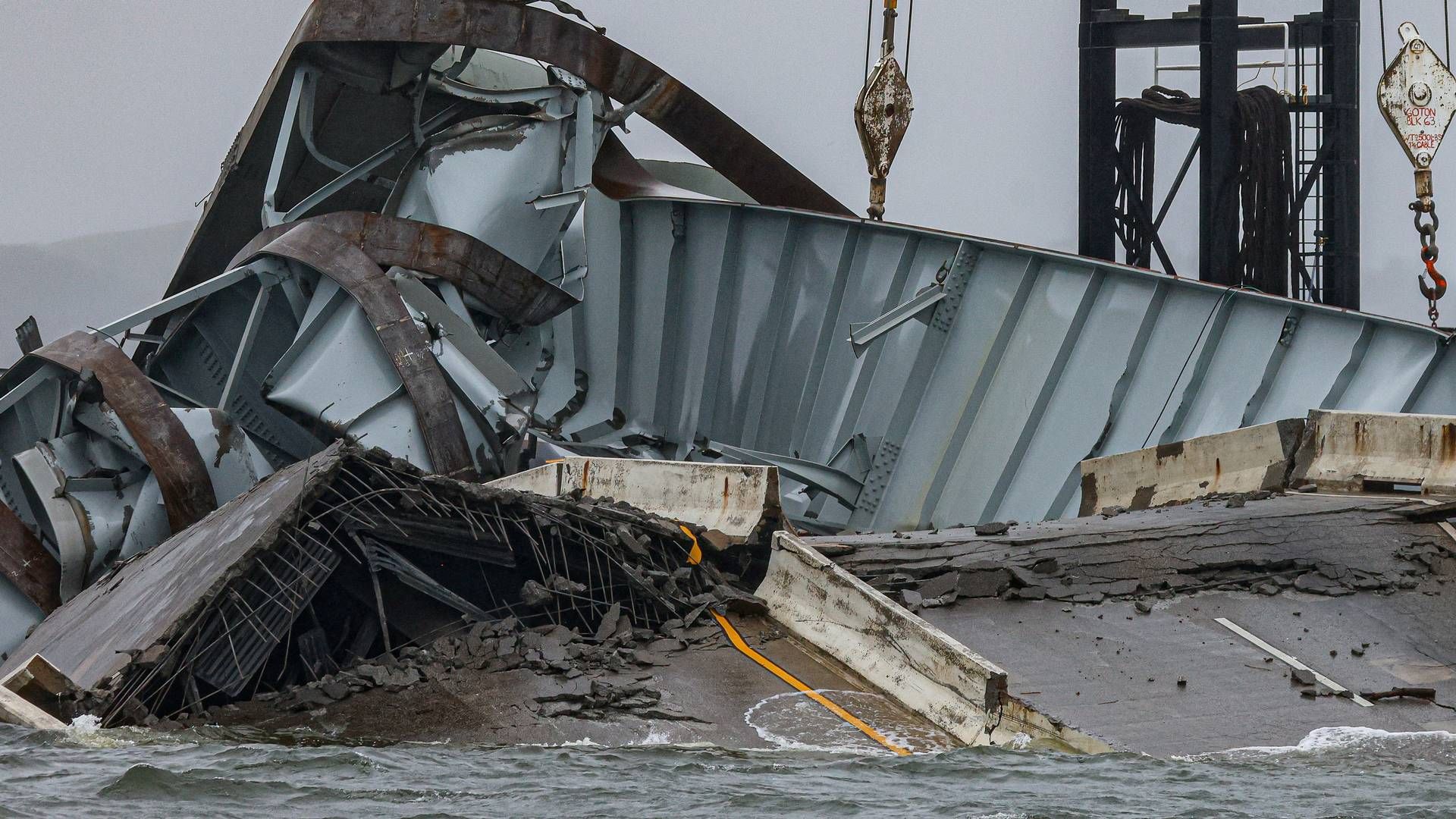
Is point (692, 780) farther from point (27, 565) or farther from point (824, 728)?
point (27, 565)

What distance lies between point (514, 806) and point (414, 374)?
734 centimetres

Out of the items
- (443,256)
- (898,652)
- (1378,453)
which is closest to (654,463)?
(898,652)

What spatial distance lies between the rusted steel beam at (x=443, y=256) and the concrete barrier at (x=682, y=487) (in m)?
2.73

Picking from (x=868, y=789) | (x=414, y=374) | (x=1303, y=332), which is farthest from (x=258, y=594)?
(x=1303, y=332)

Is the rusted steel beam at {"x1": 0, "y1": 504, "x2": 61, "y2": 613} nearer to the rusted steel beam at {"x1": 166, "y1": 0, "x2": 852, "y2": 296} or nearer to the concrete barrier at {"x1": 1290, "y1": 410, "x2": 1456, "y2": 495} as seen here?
the rusted steel beam at {"x1": 166, "y1": 0, "x2": 852, "y2": 296}

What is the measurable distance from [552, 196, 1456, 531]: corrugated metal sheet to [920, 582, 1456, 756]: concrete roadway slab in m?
3.52

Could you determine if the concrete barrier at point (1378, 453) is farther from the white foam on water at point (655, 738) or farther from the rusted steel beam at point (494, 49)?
the rusted steel beam at point (494, 49)

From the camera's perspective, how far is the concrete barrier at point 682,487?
31.9 feet

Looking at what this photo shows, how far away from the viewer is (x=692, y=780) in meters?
6.56

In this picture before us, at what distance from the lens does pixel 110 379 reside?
12641 millimetres

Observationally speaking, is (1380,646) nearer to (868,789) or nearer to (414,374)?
(868,789)

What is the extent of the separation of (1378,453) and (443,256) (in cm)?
782

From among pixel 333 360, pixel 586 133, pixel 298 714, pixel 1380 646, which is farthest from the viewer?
pixel 586 133

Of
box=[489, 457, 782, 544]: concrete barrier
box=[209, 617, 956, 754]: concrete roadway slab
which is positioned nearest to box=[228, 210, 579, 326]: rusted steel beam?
box=[489, 457, 782, 544]: concrete barrier
